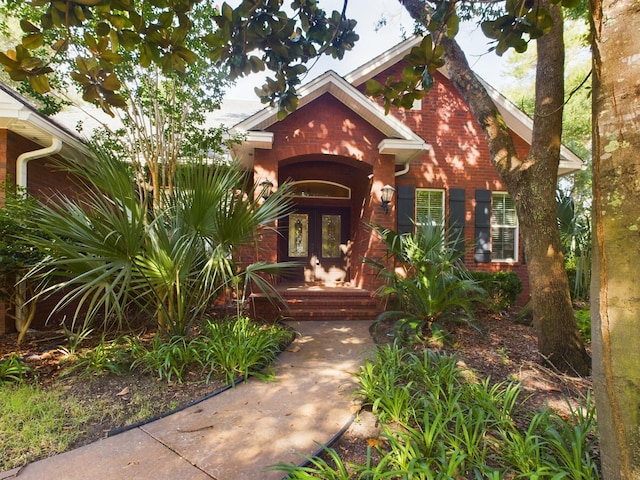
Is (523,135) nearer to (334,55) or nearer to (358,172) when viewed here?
(358,172)

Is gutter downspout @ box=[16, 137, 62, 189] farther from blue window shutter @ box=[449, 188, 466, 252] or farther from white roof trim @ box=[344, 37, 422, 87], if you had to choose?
blue window shutter @ box=[449, 188, 466, 252]

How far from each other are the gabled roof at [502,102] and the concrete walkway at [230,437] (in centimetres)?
767

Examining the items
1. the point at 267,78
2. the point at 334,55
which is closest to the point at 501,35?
the point at 334,55

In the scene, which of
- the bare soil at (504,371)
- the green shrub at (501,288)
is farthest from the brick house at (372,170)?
the bare soil at (504,371)

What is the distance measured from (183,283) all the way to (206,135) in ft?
14.1

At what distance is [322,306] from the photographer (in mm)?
6770

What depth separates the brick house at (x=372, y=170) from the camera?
696 centimetres

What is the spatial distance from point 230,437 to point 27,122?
5.92 meters

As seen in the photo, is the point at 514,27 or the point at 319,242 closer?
the point at 514,27

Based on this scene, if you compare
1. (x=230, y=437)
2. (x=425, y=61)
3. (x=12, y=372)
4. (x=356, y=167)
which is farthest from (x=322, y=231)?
(x=425, y=61)

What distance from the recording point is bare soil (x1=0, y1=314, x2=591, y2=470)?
2629 millimetres

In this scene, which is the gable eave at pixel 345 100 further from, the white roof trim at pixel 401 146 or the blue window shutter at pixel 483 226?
the blue window shutter at pixel 483 226

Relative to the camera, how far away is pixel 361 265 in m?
7.96

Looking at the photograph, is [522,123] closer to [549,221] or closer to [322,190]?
[322,190]
